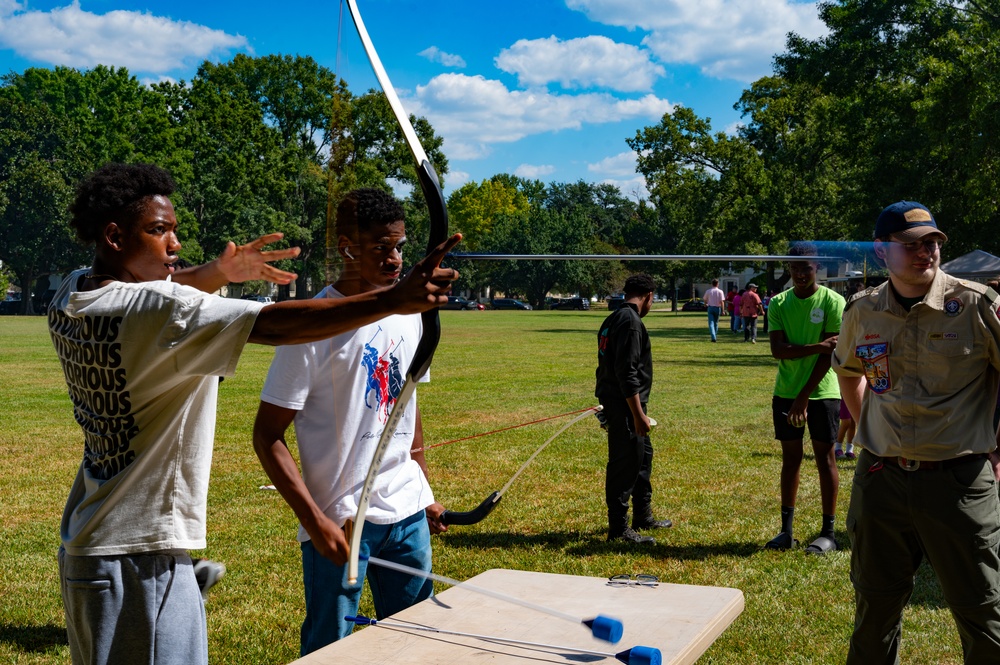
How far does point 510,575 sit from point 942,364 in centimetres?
202

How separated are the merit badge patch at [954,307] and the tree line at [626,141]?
2040mm

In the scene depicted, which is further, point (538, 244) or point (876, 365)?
point (538, 244)

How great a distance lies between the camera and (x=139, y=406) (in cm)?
238

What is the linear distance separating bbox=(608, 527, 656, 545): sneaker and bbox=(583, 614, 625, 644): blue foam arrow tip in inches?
180

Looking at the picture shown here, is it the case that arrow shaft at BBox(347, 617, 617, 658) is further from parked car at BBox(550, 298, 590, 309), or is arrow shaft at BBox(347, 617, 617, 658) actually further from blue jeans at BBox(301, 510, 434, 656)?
parked car at BBox(550, 298, 590, 309)

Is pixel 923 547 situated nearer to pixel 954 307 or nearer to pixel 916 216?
pixel 954 307

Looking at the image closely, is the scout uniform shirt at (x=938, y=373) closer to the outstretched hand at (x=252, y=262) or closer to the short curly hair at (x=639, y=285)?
the outstretched hand at (x=252, y=262)

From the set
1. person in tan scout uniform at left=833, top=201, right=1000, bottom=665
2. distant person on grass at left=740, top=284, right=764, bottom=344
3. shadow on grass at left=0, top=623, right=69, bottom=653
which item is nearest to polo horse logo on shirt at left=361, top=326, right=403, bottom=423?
person in tan scout uniform at left=833, top=201, right=1000, bottom=665

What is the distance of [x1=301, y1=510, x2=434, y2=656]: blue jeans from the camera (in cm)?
312

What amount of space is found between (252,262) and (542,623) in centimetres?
152

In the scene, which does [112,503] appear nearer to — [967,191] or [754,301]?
[967,191]

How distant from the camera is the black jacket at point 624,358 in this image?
7.21m

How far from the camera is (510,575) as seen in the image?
12.3 ft

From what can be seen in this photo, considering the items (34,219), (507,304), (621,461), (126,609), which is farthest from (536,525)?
(507,304)
